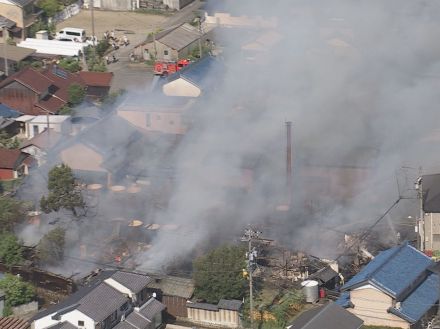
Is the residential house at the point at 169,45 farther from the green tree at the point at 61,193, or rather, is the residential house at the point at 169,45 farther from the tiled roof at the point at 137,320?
the tiled roof at the point at 137,320

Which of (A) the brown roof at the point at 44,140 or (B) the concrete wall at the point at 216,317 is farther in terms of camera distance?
(A) the brown roof at the point at 44,140

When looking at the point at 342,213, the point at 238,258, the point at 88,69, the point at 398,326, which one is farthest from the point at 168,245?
the point at 88,69

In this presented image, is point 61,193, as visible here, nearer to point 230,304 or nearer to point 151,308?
point 151,308

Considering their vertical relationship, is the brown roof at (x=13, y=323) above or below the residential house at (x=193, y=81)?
below

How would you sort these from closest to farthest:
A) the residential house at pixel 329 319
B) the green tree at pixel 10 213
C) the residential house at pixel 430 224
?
the residential house at pixel 329 319 → the residential house at pixel 430 224 → the green tree at pixel 10 213

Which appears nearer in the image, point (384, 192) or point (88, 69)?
point (384, 192)

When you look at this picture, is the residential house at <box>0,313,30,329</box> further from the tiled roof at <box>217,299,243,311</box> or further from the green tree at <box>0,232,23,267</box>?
the tiled roof at <box>217,299,243,311</box>

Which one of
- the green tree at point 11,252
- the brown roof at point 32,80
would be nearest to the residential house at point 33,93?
the brown roof at point 32,80

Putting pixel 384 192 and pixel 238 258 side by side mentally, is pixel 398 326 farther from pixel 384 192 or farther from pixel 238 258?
pixel 384 192
